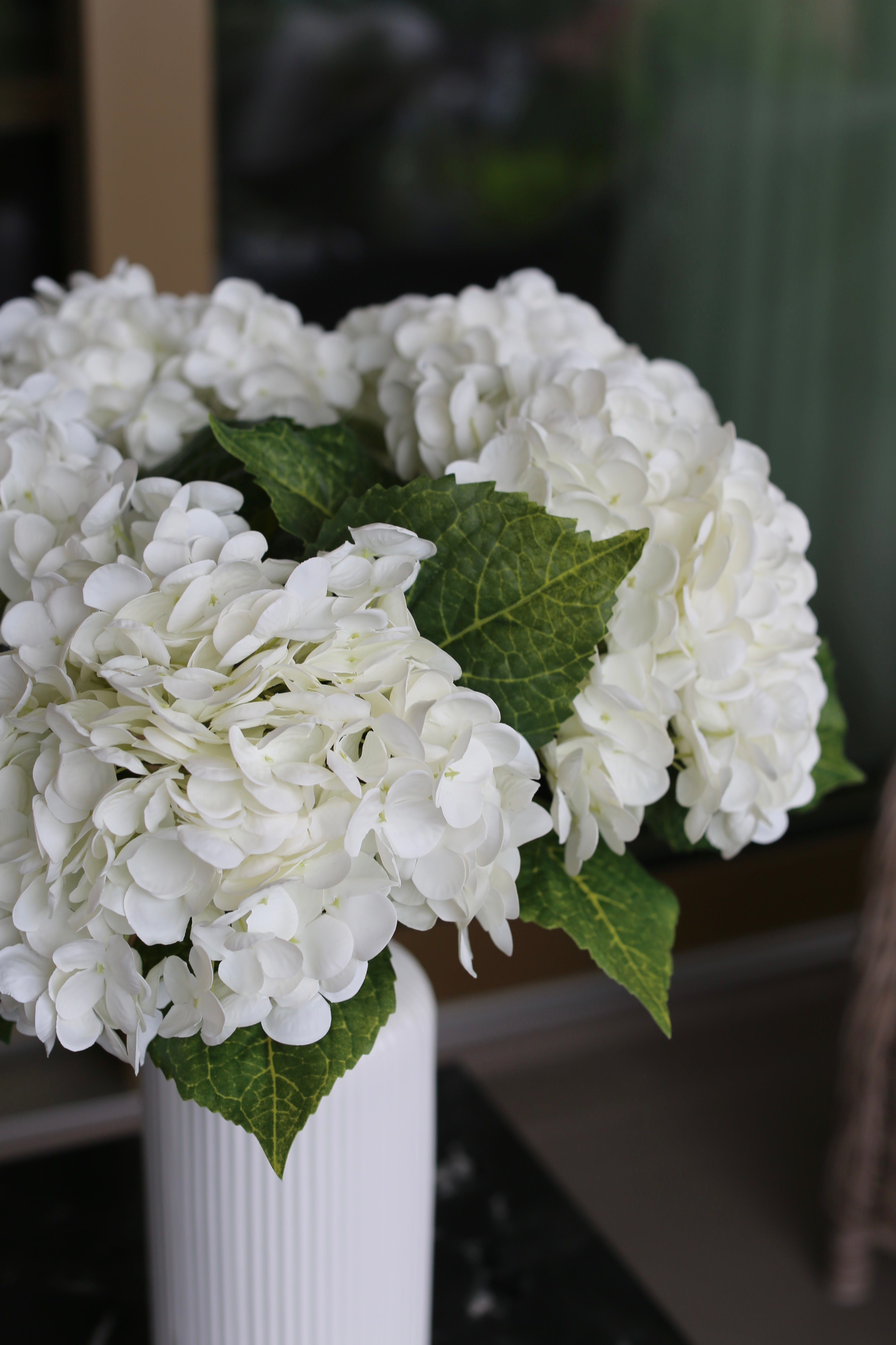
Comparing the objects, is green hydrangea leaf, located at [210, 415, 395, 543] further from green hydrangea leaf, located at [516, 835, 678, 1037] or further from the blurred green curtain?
the blurred green curtain

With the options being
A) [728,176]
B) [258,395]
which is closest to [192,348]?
[258,395]

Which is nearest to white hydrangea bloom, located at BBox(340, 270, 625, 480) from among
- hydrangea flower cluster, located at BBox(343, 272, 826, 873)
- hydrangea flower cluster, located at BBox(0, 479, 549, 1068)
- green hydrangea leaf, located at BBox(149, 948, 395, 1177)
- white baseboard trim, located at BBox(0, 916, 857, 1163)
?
hydrangea flower cluster, located at BBox(343, 272, 826, 873)

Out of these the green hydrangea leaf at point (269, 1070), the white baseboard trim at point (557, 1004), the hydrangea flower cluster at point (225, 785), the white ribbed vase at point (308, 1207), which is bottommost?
the white baseboard trim at point (557, 1004)

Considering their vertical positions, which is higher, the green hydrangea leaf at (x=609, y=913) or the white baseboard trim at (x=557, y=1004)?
the green hydrangea leaf at (x=609, y=913)

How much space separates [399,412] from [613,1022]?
4.76ft

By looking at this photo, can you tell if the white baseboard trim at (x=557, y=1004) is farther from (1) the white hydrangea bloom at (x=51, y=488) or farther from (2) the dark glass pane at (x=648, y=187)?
(1) the white hydrangea bloom at (x=51, y=488)

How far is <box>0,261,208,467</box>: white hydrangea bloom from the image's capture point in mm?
551

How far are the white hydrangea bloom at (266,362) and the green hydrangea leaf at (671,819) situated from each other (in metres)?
0.22

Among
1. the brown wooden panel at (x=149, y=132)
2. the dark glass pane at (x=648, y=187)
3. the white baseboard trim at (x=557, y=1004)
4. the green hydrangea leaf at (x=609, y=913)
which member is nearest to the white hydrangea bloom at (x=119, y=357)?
the green hydrangea leaf at (x=609, y=913)

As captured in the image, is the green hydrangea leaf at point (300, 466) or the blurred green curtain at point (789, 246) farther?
the blurred green curtain at point (789, 246)

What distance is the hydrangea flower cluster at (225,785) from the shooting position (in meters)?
0.39

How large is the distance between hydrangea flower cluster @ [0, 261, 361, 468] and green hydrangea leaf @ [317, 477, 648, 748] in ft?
0.38

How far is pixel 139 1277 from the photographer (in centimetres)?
75

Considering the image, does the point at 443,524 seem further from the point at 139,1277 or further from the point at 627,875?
the point at 139,1277
